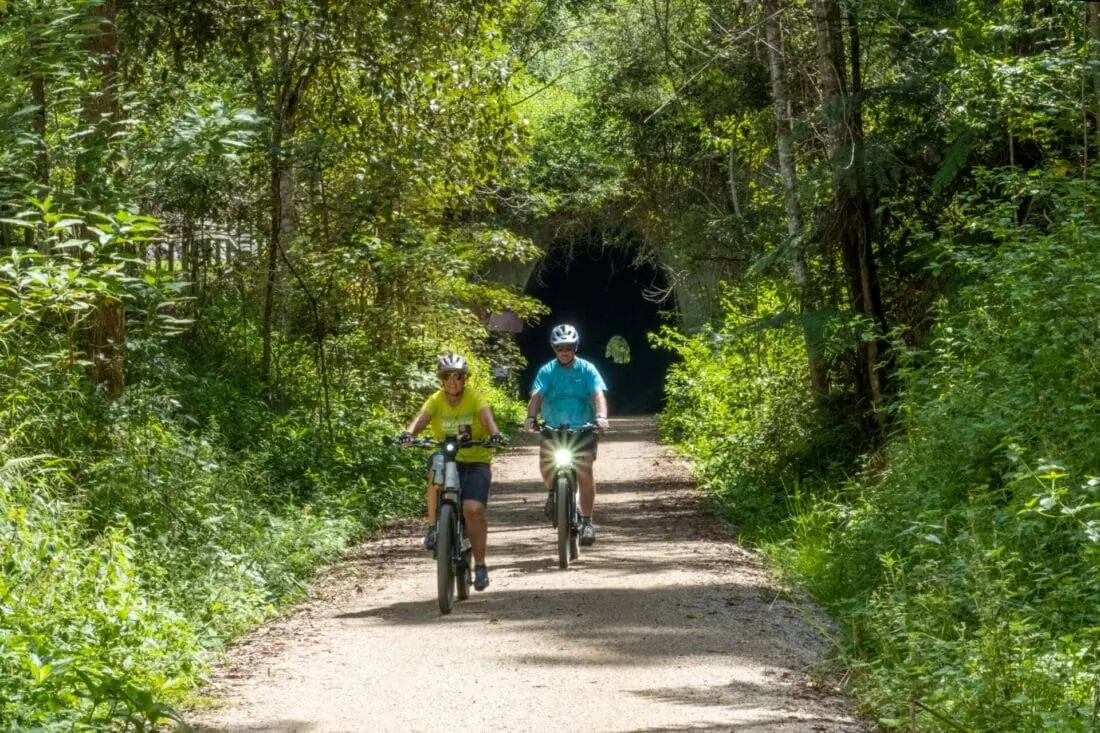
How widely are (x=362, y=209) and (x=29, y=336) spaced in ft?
25.0

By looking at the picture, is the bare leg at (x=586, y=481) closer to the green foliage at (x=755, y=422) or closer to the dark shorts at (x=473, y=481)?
the dark shorts at (x=473, y=481)

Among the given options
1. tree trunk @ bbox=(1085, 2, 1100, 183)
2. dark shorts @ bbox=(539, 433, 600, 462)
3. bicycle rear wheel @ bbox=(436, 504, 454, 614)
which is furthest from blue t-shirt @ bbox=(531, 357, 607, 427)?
tree trunk @ bbox=(1085, 2, 1100, 183)

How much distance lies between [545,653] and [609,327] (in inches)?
1762

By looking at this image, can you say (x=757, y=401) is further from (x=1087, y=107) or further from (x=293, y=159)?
(x=1087, y=107)

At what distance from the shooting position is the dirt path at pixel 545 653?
252 inches

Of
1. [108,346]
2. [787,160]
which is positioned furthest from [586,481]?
[787,160]

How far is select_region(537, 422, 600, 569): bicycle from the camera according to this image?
10812mm

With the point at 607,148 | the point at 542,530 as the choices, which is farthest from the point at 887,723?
the point at 607,148

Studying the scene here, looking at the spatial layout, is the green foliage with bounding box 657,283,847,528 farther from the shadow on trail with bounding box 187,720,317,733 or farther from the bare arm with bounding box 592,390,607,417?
the shadow on trail with bounding box 187,720,317,733

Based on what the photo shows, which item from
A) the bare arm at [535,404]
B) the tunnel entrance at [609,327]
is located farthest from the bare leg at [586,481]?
the tunnel entrance at [609,327]

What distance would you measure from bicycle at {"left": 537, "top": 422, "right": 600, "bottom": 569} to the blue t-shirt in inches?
6.2

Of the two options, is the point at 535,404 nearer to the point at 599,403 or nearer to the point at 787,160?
the point at 599,403

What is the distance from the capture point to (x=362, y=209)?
17.2m

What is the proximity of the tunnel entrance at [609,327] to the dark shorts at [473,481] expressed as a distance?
132 feet
